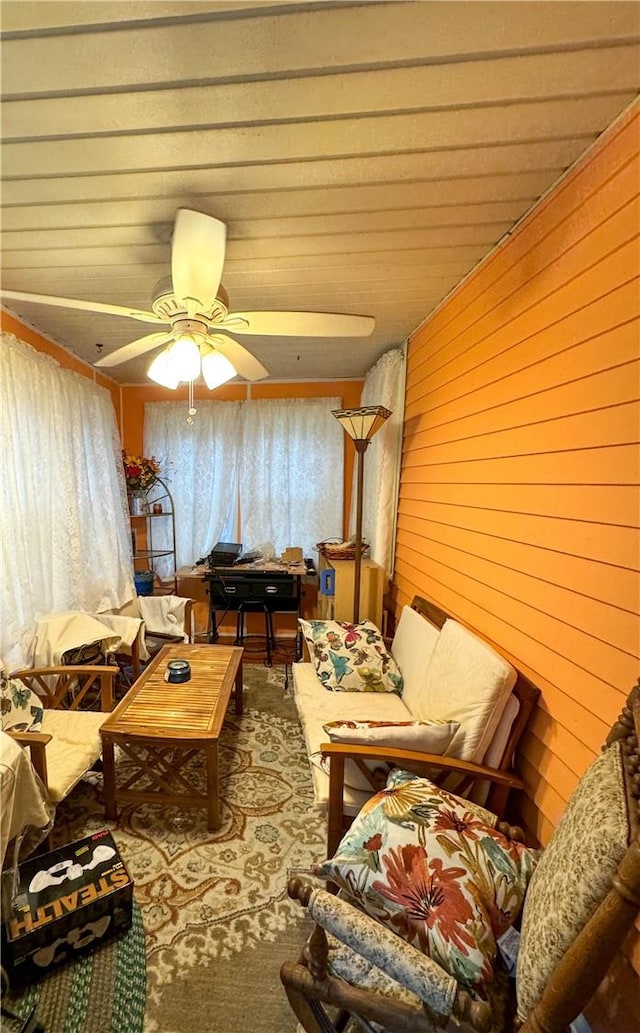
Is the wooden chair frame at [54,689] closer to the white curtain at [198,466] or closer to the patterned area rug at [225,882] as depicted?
the patterned area rug at [225,882]

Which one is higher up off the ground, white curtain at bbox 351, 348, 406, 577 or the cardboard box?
white curtain at bbox 351, 348, 406, 577

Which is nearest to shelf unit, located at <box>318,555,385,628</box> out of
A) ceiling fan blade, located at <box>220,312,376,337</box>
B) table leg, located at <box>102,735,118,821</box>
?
table leg, located at <box>102,735,118,821</box>

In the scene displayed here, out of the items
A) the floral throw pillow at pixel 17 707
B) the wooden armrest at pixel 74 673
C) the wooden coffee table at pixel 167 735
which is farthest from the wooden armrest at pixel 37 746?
the wooden armrest at pixel 74 673

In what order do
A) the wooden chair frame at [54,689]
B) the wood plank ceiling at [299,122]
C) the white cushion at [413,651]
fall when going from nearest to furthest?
the wood plank ceiling at [299,122] → the wooden chair frame at [54,689] → the white cushion at [413,651]

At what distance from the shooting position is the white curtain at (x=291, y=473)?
373 cm

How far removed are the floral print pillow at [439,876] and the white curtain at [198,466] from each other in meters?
3.09

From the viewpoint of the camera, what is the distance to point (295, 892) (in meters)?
0.92

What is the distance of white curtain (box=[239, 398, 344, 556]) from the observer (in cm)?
373

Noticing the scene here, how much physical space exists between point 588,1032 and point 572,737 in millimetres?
662

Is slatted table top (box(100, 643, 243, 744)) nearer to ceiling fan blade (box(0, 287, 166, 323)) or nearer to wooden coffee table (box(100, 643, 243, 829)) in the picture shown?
wooden coffee table (box(100, 643, 243, 829))

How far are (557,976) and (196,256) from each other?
1.89 m

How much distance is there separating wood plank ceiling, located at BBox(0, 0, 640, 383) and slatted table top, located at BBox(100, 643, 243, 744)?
2047 mm

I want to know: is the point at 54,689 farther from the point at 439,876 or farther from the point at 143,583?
the point at 439,876

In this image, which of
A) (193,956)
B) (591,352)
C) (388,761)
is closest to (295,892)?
(388,761)
